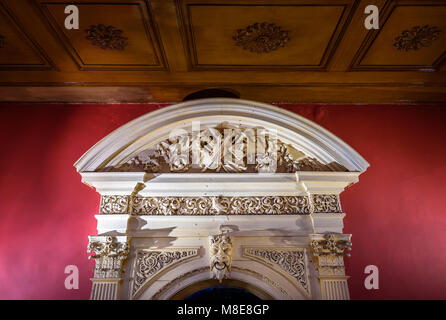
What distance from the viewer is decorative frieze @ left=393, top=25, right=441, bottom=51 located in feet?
9.10

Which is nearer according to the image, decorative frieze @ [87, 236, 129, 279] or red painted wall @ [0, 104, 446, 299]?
decorative frieze @ [87, 236, 129, 279]

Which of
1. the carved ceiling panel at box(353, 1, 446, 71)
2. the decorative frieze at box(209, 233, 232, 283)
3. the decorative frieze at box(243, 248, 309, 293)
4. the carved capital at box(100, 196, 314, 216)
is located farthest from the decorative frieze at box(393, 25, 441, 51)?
the decorative frieze at box(209, 233, 232, 283)

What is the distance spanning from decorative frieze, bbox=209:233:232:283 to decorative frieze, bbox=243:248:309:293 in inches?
6.2

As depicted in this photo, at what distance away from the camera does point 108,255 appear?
8.33 feet

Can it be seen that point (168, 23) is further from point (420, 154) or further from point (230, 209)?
point (420, 154)

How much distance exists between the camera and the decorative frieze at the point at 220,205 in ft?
8.91

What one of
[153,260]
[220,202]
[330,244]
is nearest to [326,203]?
[330,244]

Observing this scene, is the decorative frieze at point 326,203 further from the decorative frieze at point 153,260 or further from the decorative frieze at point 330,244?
the decorative frieze at point 153,260

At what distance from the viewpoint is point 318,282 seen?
256cm

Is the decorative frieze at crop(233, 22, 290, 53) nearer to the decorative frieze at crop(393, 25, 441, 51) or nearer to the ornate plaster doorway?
the ornate plaster doorway

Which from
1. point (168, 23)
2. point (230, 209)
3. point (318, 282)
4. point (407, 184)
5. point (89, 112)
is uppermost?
point (168, 23)

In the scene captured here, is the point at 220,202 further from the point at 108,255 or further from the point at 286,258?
the point at 108,255
